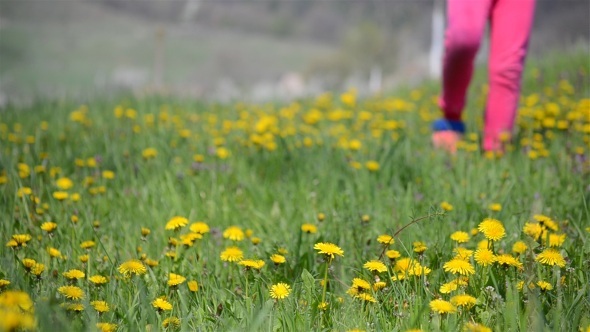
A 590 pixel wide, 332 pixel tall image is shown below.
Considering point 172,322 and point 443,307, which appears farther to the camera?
point 172,322

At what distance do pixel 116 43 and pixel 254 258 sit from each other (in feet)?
251

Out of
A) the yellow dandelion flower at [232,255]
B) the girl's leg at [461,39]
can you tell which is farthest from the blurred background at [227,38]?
the yellow dandelion flower at [232,255]

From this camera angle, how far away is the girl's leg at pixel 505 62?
9.48 ft

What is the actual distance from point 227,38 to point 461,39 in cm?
7534

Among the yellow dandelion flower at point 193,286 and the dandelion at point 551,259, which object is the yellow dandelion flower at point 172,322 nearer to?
the yellow dandelion flower at point 193,286

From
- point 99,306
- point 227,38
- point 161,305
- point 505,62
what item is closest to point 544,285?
point 161,305

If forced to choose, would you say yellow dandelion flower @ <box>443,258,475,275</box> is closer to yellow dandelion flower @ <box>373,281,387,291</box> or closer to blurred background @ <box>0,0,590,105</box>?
yellow dandelion flower @ <box>373,281,387,291</box>

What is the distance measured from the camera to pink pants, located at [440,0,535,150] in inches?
110

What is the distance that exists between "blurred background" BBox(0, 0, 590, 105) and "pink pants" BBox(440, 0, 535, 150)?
15.9 meters

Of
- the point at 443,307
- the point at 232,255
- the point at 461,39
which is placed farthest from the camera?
the point at 461,39

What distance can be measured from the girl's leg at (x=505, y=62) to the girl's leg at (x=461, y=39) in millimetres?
96

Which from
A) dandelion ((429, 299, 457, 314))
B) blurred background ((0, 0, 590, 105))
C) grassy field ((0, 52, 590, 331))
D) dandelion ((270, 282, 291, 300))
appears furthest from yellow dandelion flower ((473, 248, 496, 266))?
blurred background ((0, 0, 590, 105))

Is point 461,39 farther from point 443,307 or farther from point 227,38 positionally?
point 227,38

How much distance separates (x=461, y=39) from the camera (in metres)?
2.81
